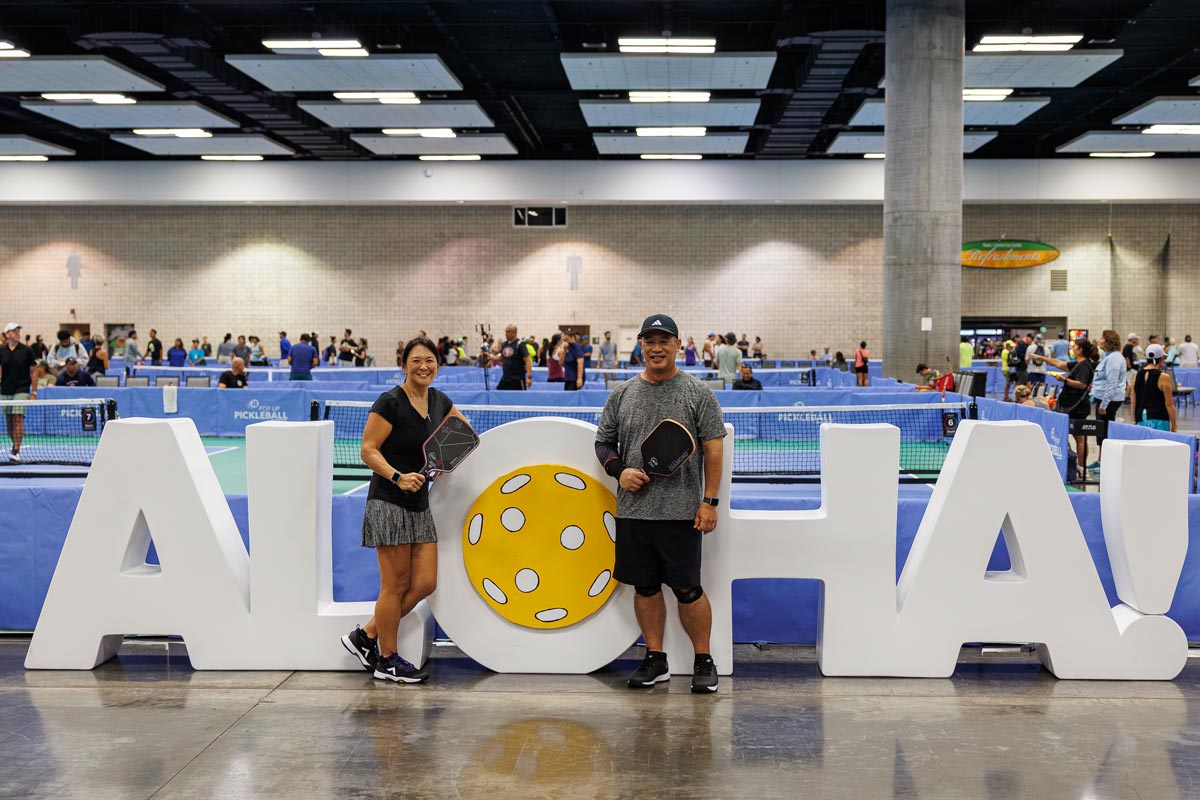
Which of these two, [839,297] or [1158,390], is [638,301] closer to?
[839,297]

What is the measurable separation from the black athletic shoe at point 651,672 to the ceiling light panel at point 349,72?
1920 cm

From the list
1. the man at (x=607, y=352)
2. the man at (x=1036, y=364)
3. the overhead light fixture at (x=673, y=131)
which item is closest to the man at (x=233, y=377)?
the overhead light fixture at (x=673, y=131)

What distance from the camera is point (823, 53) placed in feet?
77.2

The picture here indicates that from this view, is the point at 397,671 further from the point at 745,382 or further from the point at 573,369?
the point at 745,382

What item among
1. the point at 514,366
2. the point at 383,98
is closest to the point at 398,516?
the point at 514,366

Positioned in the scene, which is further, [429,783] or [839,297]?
[839,297]

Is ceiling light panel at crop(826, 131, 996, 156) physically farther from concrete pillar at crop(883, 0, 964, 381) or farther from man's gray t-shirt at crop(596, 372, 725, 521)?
man's gray t-shirt at crop(596, 372, 725, 521)

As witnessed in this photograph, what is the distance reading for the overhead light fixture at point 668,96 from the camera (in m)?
26.3

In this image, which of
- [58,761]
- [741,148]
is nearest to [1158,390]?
[58,761]

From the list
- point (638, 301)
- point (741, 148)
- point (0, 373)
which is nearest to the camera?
point (0, 373)

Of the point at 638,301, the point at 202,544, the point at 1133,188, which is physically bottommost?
the point at 202,544

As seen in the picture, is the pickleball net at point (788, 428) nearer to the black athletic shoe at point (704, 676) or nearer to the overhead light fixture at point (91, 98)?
the black athletic shoe at point (704, 676)

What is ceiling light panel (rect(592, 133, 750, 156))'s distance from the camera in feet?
107

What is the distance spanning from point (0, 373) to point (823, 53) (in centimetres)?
1732
